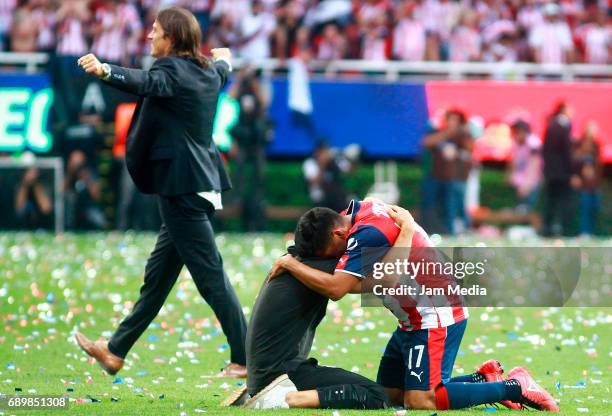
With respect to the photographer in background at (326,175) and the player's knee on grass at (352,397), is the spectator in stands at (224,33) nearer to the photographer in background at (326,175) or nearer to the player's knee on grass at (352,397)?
the photographer in background at (326,175)

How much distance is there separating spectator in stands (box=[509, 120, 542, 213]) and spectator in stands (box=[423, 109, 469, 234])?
1.13m

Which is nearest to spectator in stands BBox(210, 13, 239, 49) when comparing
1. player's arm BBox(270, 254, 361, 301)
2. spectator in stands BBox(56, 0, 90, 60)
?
spectator in stands BBox(56, 0, 90, 60)

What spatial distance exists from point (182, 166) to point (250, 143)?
1343 centimetres

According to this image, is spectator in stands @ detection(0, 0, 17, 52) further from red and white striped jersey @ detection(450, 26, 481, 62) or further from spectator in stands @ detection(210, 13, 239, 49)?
red and white striped jersey @ detection(450, 26, 481, 62)

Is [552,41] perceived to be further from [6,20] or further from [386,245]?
[386,245]

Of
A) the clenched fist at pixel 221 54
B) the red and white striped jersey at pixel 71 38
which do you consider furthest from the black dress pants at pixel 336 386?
the red and white striped jersey at pixel 71 38

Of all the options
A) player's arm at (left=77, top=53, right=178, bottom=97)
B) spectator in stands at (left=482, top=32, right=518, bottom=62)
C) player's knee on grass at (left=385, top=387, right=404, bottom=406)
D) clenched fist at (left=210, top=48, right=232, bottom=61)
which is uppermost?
spectator in stands at (left=482, top=32, right=518, bottom=62)

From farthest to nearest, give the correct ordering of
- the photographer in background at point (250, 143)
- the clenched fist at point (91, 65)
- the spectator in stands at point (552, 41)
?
1. the spectator in stands at point (552, 41)
2. the photographer in background at point (250, 143)
3. the clenched fist at point (91, 65)

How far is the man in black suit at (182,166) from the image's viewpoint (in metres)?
8.52

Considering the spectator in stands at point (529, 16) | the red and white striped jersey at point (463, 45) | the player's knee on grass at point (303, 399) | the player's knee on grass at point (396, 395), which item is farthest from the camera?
the spectator in stands at point (529, 16)

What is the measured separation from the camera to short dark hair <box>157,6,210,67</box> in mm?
8508

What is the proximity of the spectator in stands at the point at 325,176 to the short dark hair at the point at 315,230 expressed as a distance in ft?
47.9

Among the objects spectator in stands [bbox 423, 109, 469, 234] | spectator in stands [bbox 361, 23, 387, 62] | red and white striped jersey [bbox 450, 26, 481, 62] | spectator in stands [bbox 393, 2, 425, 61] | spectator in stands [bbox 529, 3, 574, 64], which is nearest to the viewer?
spectator in stands [bbox 423, 109, 469, 234]

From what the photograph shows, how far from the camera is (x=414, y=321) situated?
749 cm
